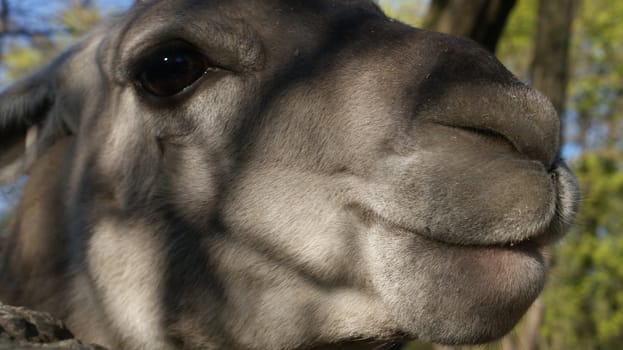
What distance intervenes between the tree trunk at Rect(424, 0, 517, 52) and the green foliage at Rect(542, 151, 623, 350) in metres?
15.2

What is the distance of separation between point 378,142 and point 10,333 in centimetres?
116

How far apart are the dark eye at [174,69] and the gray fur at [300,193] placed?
0.04 metres

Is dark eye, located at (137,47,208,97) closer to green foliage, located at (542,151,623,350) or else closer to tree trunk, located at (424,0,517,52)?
tree trunk, located at (424,0,517,52)

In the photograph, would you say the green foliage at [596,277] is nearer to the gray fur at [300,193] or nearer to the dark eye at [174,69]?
the gray fur at [300,193]

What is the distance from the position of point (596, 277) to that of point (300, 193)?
2020 centimetres

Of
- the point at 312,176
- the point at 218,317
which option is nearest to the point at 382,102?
the point at 312,176

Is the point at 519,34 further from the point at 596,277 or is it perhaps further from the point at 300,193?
the point at 300,193

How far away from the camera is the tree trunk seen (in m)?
5.19

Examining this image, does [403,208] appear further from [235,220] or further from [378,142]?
[235,220]

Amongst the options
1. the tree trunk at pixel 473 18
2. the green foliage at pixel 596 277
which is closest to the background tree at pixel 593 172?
the green foliage at pixel 596 277

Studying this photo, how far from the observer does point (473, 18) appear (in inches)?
205

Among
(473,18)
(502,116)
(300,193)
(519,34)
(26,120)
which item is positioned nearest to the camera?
(502,116)

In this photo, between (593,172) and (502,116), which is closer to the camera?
(502,116)

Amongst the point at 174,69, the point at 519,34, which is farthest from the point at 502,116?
the point at 519,34
